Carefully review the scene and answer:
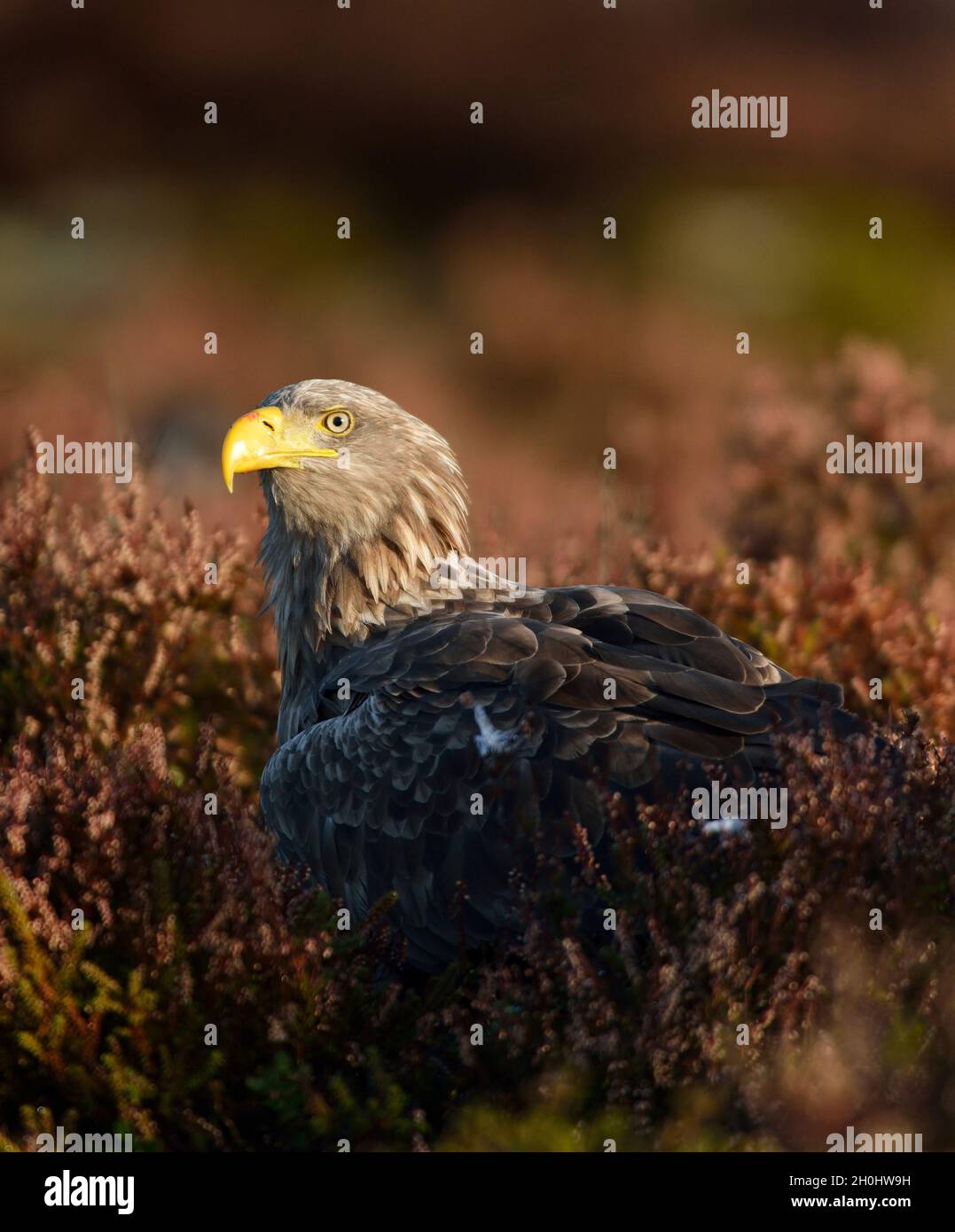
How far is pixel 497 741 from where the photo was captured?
4430 mm

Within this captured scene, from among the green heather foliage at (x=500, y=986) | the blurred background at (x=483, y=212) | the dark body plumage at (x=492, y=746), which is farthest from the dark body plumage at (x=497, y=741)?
the blurred background at (x=483, y=212)

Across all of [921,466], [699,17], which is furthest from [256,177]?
[921,466]

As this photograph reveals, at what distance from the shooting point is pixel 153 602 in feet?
21.0

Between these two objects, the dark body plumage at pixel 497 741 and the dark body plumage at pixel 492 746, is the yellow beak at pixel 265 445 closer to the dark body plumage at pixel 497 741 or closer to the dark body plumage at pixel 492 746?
the dark body plumage at pixel 497 741

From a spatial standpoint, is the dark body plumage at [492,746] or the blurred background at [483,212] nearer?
the dark body plumage at [492,746]

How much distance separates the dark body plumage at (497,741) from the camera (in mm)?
4371

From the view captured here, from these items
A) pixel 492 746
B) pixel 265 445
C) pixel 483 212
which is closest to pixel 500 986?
pixel 492 746

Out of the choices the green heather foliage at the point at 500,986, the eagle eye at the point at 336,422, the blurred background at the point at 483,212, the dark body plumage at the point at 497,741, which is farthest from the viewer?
the blurred background at the point at 483,212

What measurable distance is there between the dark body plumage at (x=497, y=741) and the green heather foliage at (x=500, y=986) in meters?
0.21

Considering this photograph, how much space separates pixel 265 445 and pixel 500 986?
2273 millimetres

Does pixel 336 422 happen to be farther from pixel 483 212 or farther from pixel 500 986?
pixel 483 212

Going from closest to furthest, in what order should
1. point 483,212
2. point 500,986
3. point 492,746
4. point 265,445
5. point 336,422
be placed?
point 500,986 < point 492,746 < point 265,445 < point 336,422 < point 483,212

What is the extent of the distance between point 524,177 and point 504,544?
13.7m
